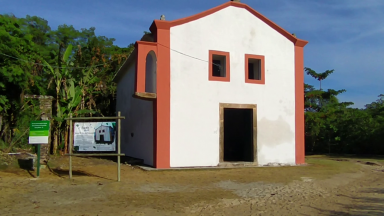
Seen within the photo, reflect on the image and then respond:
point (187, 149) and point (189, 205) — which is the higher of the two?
point (187, 149)

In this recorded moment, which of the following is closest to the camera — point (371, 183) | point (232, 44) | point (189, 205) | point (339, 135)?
point (189, 205)

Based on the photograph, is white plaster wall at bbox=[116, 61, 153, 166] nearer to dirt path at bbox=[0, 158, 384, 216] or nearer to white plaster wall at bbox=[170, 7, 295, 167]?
white plaster wall at bbox=[170, 7, 295, 167]

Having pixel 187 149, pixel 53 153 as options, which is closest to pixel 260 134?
pixel 187 149

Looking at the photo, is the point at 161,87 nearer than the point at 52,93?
Yes

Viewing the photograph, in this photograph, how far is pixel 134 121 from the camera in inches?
669

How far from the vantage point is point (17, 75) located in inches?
547

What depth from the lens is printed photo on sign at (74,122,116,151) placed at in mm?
10383

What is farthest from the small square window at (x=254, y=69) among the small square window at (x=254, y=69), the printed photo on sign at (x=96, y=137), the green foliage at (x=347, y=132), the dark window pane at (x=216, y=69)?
the green foliage at (x=347, y=132)

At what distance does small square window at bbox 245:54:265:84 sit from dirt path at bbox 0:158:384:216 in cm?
431

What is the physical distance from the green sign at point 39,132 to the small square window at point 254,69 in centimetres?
845

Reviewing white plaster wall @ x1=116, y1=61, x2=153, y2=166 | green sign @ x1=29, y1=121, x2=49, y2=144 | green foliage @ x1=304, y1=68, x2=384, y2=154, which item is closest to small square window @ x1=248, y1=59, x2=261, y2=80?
white plaster wall @ x1=116, y1=61, x2=153, y2=166

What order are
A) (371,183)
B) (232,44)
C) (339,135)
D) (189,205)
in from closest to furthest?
(189,205)
(371,183)
(232,44)
(339,135)

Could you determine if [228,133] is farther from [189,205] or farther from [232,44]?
[189,205]

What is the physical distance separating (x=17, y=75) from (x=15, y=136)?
99.0 inches
